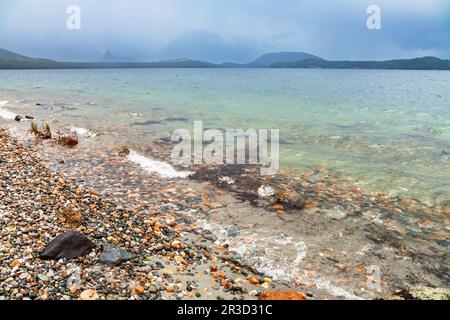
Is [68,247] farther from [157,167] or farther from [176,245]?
[157,167]

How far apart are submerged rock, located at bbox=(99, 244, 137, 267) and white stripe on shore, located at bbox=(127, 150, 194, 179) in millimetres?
7530

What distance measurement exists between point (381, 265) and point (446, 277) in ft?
4.94

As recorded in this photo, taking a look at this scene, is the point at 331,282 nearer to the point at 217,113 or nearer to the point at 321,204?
the point at 321,204

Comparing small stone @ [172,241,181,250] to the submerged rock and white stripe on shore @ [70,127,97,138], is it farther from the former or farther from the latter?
white stripe on shore @ [70,127,97,138]

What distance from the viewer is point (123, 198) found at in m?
12.8

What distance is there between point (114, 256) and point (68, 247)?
1.03m

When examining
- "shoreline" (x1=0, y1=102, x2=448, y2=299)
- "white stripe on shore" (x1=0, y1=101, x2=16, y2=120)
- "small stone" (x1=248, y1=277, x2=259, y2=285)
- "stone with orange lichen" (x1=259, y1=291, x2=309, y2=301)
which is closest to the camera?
"stone with orange lichen" (x1=259, y1=291, x2=309, y2=301)

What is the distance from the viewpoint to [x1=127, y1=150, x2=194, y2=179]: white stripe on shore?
52.5 feet

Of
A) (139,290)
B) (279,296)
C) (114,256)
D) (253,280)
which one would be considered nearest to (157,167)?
(114,256)

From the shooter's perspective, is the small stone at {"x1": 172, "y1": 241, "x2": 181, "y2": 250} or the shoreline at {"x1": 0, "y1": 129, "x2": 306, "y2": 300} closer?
the shoreline at {"x1": 0, "y1": 129, "x2": 306, "y2": 300}

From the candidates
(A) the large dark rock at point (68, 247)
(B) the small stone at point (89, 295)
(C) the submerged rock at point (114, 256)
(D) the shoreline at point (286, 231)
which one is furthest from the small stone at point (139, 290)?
(A) the large dark rock at point (68, 247)

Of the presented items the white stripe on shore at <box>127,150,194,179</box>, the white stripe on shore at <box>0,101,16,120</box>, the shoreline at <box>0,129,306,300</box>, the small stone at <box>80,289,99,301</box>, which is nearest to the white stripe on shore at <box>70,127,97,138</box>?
the white stripe on shore at <box>127,150,194,179</box>

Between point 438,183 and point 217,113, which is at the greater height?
point 217,113
